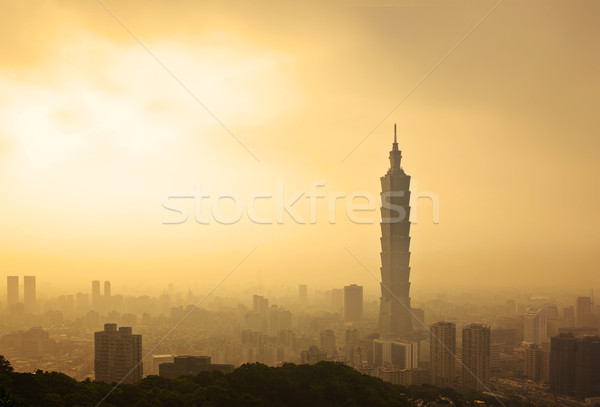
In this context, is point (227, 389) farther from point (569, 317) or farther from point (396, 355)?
point (569, 317)

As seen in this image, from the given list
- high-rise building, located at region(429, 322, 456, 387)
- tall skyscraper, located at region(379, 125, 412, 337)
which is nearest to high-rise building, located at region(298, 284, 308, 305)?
tall skyscraper, located at region(379, 125, 412, 337)

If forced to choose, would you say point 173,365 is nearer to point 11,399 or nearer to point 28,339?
point 28,339

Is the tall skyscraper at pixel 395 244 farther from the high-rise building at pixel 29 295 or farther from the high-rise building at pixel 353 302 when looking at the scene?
the high-rise building at pixel 29 295

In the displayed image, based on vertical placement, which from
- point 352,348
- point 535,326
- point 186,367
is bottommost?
point 352,348

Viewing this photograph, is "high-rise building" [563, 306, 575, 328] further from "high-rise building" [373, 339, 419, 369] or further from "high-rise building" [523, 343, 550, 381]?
"high-rise building" [373, 339, 419, 369]

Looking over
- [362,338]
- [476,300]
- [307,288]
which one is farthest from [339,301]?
[476,300]

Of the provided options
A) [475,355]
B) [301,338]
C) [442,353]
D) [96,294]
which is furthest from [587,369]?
[96,294]
